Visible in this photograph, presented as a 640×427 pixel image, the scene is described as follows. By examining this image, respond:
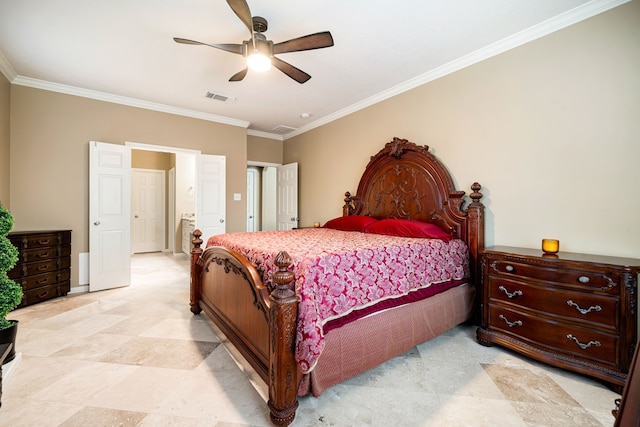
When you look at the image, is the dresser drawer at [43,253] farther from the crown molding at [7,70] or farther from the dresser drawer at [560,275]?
the dresser drawer at [560,275]

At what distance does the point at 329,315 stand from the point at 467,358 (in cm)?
129

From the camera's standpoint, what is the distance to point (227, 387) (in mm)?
1765

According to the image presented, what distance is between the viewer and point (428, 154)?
316 cm

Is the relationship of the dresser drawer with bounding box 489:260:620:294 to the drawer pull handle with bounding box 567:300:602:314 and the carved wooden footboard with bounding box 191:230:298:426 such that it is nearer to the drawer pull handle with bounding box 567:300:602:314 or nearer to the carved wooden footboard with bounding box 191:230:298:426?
the drawer pull handle with bounding box 567:300:602:314

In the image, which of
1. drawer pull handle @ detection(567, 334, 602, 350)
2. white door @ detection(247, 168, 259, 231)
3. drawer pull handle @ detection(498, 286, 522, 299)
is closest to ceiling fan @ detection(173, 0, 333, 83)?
drawer pull handle @ detection(498, 286, 522, 299)

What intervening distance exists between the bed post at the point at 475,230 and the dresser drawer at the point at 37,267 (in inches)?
192

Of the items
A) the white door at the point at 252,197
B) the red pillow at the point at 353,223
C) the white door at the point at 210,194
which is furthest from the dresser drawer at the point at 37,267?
the white door at the point at 252,197

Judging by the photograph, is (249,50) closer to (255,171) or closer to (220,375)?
(220,375)

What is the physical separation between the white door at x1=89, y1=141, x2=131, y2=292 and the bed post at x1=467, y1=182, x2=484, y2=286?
14.9 ft

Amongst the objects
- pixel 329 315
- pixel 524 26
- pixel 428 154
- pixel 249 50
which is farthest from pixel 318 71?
pixel 329 315

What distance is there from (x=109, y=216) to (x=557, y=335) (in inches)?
202

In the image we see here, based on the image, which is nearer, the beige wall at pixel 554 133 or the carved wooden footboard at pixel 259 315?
the carved wooden footboard at pixel 259 315

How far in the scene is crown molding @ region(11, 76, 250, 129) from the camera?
3470 millimetres

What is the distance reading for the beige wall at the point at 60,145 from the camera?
3436mm
